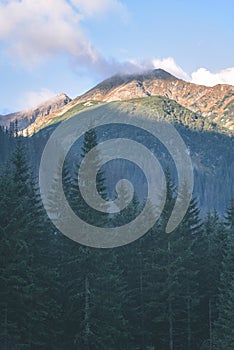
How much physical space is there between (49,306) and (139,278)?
11.0 meters

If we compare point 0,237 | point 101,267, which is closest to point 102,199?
point 101,267

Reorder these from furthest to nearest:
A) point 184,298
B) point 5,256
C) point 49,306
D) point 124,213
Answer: point 124,213, point 184,298, point 49,306, point 5,256

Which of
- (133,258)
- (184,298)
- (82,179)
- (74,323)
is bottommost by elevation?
(74,323)

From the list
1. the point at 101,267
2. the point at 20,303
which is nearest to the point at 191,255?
the point at 101,267

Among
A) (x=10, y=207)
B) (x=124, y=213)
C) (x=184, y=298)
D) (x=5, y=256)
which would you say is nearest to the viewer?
(x=5, y=256)

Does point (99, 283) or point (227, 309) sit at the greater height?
point (99, 283)

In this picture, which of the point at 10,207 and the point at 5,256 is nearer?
the point at 5,256

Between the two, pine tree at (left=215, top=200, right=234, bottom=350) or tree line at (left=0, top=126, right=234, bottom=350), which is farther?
pine tree at (left=215, top=200, right=234, bottom=350)

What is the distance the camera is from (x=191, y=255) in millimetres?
40844

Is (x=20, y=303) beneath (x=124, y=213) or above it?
beneath

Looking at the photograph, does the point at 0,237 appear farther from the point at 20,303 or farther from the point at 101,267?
the point at 101,267

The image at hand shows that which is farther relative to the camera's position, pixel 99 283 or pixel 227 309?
pixel 227 309

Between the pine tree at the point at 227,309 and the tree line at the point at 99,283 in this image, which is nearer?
the tree line at the point at 99,283

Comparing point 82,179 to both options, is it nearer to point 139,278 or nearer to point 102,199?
point 102,199
